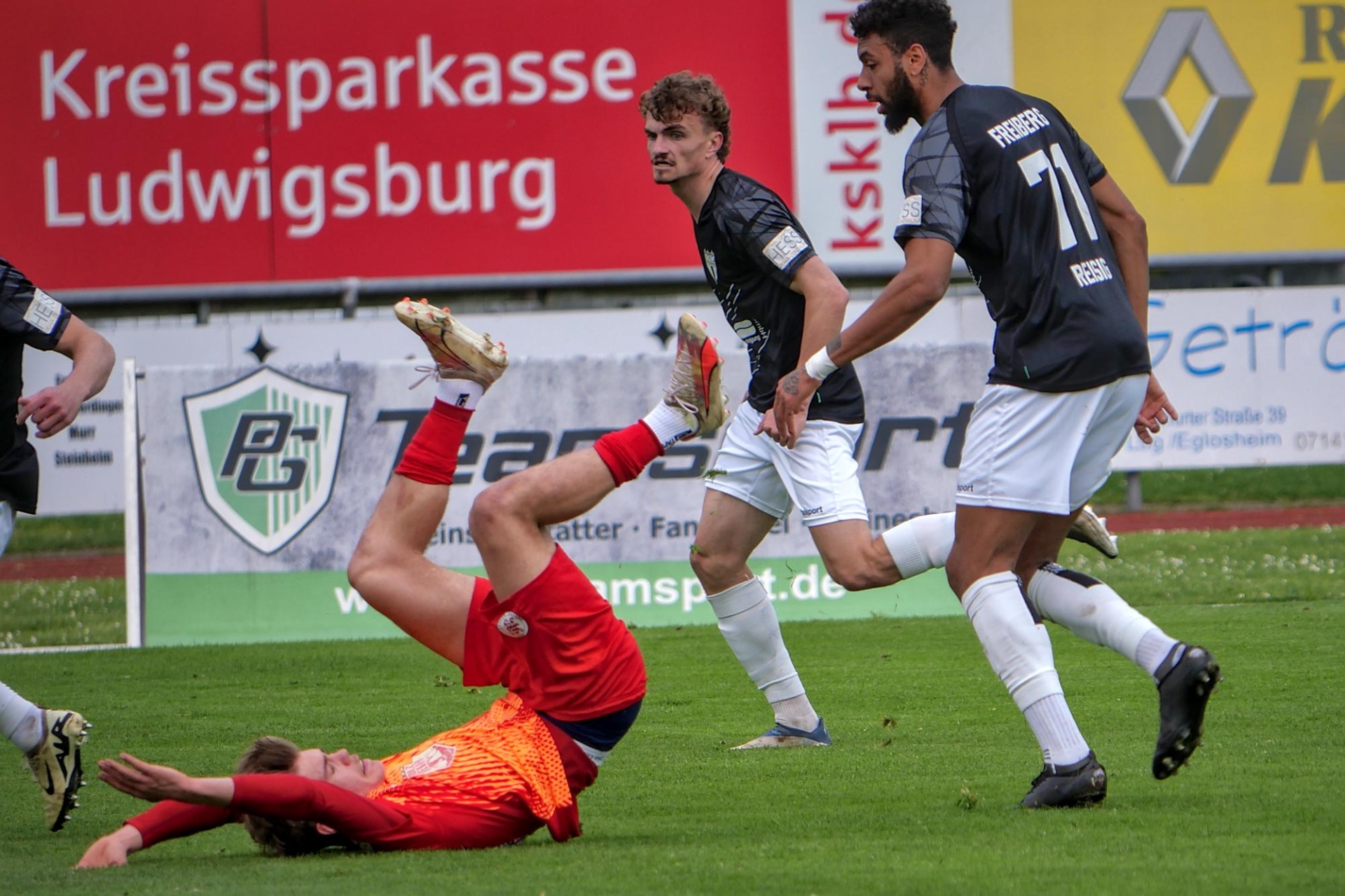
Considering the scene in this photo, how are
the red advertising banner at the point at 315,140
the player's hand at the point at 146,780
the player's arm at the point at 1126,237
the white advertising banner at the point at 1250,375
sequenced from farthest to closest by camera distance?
the red advertising banner at the point at 315,140
the white advertising banner at the point at 1250,375
the player's arm at the point at 1126,237
the player's hand at the point at 146,780

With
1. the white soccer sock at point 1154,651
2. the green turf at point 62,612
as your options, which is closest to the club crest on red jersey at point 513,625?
the white soccer sock at point 1154,651

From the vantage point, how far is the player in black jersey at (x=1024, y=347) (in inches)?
179

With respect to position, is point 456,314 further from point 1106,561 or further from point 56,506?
point 1106,561

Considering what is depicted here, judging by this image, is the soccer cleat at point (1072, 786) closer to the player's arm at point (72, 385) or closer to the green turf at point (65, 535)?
the player's arm at point (72, 385)

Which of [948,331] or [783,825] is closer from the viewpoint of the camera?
[783,825]

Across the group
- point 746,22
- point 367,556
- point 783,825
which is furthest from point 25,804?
point 746,22

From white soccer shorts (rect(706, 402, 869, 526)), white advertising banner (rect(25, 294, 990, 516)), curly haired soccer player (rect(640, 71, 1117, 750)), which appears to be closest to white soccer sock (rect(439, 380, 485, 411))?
curly haired soccer player (rect(640, 71, 1117, 750))

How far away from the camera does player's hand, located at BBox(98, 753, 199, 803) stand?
3.81 meters

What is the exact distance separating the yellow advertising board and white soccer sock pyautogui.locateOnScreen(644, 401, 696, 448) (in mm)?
13074

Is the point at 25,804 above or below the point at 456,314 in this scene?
below

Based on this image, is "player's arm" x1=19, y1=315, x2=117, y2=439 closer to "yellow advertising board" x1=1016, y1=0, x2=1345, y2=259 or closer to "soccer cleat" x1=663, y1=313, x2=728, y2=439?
"soccer cleat" x1=663, y1=313, x2=728, y2=439

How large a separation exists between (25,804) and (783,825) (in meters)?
2.56

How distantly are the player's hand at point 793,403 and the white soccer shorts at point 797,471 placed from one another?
1.33m

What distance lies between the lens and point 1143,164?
17188mm
